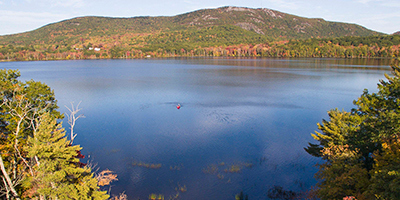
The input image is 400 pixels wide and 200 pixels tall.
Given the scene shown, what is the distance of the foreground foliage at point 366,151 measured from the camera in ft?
38.0

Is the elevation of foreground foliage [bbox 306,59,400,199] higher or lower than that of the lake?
higher

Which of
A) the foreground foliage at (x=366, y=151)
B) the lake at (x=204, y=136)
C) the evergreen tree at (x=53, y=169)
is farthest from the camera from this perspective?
the lake at (x=204, y=136)

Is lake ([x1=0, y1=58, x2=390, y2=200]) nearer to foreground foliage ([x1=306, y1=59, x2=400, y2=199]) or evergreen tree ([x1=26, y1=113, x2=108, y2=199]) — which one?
foreground foliage ([x1=306, y1=59, x2=400, y2=199])

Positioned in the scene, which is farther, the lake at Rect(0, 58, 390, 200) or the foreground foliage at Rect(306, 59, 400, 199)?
the lake at Rect(0, 58, 390, 200)

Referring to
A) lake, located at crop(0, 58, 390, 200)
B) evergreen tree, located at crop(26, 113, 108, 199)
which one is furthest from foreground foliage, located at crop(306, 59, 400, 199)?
evergreen tree, located at crop(26, 113, 108, 199)

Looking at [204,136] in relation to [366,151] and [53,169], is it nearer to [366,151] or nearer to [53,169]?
[366,151]

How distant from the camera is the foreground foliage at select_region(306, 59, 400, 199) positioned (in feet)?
38.0

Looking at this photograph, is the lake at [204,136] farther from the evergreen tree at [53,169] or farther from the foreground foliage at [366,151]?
the evergreen tree at [53,169]

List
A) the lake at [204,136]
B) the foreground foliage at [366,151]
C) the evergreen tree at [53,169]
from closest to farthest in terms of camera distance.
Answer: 1. the evergreen tree at [53,169]
2. the foreground foliage at [366,151]
3. the lake at [204,136]

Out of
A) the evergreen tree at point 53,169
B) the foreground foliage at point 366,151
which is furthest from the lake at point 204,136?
the evergreen tree at point 53,169

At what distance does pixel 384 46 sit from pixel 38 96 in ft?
600

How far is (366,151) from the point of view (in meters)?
17.3

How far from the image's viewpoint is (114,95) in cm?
4884

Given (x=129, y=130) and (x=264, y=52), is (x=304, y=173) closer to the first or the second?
(x=129, y=130)
